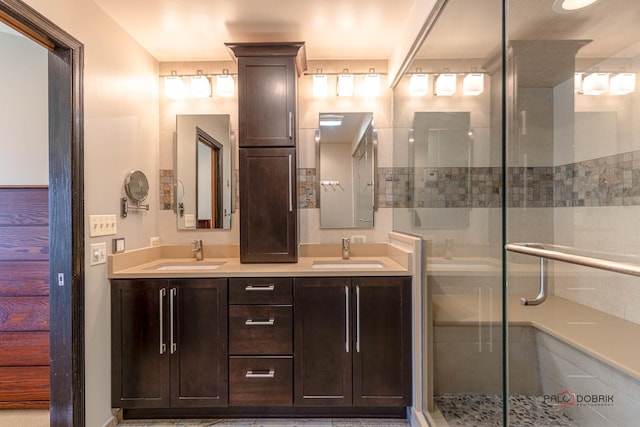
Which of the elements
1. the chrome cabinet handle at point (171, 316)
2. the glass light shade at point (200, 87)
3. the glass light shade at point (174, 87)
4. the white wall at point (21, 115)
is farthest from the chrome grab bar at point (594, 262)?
the white wall at point (21, 115)

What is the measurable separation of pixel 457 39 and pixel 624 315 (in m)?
1.48

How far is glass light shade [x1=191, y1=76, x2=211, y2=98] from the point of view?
8.47 feet

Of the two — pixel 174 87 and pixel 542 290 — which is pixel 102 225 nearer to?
pixel 174 87

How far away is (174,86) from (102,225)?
Result: 1.29 meters

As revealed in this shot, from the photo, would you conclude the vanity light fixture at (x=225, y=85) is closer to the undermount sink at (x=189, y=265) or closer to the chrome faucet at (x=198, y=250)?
the chrome faucet at (x=198, y=250)

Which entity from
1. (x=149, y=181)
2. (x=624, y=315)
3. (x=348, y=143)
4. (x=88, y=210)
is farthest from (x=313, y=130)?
(x=624, y=315)

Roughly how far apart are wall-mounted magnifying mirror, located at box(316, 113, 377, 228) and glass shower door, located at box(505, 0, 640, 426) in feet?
3.93

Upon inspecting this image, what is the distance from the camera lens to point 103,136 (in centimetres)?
193

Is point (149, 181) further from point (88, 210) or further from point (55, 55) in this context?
point (55, 55)

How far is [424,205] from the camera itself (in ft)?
6.38

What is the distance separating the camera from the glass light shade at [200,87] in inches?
102

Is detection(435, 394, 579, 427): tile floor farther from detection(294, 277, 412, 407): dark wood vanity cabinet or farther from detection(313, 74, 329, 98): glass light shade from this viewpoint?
detection(313, 74, 329, 98): glass light shade

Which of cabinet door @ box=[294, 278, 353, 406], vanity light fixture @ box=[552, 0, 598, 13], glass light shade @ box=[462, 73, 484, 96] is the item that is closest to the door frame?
cabinet door @ box=[294, 278, 353, 406]

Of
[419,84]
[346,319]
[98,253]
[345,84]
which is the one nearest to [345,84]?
[345,84]
